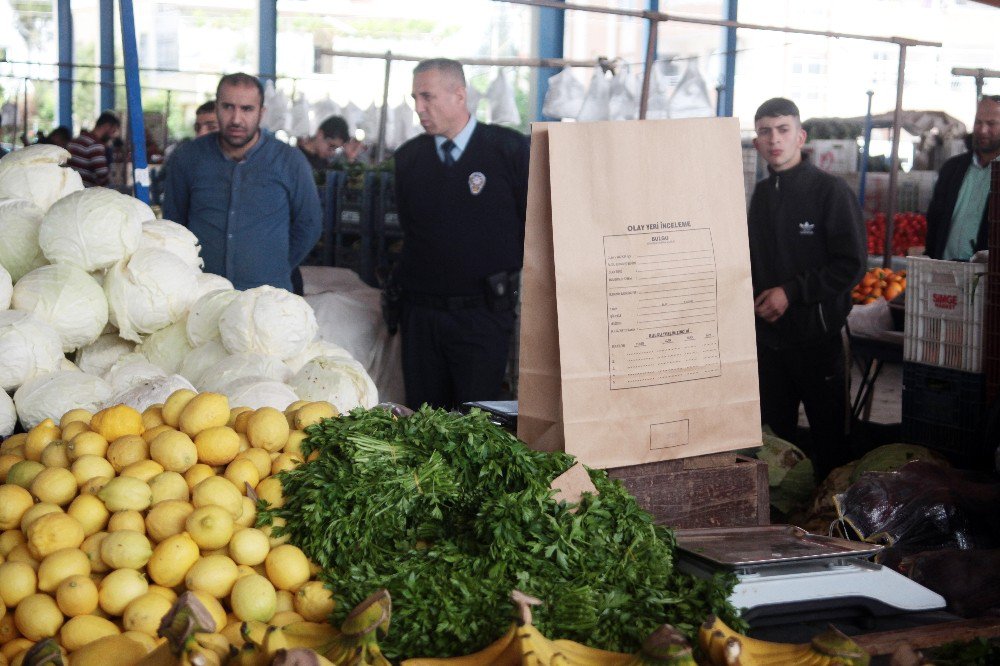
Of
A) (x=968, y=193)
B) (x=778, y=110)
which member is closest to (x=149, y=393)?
(x=778, y=110)

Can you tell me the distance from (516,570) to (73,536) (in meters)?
0.81

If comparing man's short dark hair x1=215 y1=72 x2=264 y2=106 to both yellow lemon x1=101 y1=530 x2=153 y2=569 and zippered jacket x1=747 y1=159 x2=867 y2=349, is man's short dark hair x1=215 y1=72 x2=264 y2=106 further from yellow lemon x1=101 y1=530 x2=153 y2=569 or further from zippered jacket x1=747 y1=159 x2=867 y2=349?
yellow lemon x1=101 y1=530 x2=153 y2=569

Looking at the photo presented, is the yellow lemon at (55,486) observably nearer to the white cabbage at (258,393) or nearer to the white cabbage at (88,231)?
the white cabbage at (258,393)

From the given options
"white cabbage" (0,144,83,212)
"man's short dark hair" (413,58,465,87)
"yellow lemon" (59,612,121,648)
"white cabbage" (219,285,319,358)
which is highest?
"man's short dark hair" (413,58,465,87)

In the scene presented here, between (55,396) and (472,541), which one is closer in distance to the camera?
(472,541)

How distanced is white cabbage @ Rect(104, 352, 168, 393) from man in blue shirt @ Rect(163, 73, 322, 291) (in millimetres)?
1595

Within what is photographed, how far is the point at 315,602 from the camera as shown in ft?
5.59

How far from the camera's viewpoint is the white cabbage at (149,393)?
2.43 meters

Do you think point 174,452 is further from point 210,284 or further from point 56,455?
point 210,284

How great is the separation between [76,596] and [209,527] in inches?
9.4

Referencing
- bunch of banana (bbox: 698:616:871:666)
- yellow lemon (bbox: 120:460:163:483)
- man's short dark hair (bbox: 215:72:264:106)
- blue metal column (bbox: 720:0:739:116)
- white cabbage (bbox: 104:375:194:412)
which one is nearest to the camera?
bunch of banana (bbox: 698:616:871:666)

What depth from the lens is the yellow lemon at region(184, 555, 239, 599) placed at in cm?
172

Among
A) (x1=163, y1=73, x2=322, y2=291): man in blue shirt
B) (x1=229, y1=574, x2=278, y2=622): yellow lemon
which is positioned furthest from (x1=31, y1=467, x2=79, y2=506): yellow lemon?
(x1=163, y1=73, x2=322, y2=291): man in blue shirt

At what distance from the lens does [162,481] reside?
191cm
